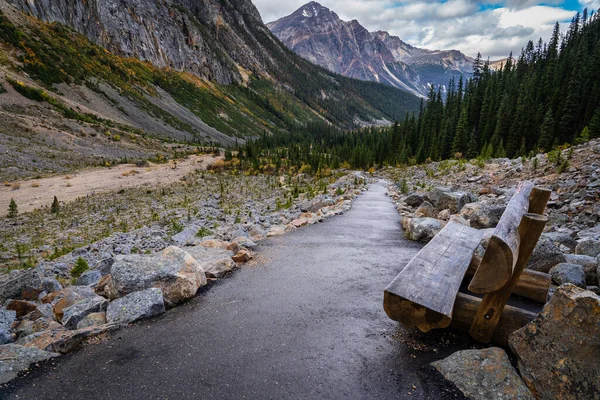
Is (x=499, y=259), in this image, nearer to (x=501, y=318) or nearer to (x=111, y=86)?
(x=501, y=318)

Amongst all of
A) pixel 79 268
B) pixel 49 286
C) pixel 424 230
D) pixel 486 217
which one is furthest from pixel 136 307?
pixel 486 217

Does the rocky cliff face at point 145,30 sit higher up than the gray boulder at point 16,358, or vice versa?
the rocky cliff face at point 145,30

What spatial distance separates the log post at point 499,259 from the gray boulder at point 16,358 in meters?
6.16

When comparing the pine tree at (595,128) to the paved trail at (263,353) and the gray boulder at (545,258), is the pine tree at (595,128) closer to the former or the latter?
the gray boulder at (545,258)

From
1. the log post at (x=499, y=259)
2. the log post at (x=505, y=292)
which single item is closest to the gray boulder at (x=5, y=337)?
the log post at (x=499, y=259)

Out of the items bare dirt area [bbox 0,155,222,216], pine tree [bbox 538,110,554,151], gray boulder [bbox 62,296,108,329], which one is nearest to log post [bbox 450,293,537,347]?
gray boulder [bbox 62,296,108,329]

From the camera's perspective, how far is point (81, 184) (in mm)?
31656

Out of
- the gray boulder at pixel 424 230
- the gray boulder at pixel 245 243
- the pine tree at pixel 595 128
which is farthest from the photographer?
the pine tree at pixel 595 128

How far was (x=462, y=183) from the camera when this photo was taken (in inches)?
829

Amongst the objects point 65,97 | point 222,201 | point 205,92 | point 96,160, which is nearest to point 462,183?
point 222,201

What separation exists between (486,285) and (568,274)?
12.7 ft

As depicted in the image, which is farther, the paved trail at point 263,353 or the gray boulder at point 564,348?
the paved trail at point 263,353

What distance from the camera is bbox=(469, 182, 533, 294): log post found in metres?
3.15

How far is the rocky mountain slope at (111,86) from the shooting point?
47750mm
